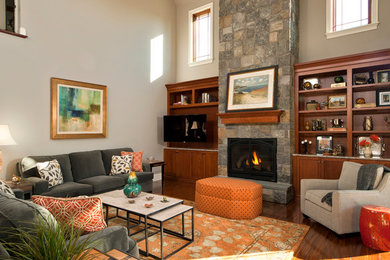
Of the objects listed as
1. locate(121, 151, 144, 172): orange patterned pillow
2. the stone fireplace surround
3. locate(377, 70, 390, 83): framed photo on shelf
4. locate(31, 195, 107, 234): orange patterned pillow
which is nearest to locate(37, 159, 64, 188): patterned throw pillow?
locate(121, 151, 144, 172): orange patterned pillow

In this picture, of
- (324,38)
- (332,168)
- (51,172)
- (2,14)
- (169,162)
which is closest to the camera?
(51,172)

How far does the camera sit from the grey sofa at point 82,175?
3.51m

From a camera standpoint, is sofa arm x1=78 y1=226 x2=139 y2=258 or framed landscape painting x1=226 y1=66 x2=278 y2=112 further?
framed landscape painting x1=226 y1=66 x2=278 y2=112

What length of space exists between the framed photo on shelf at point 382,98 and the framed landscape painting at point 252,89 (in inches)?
66.4

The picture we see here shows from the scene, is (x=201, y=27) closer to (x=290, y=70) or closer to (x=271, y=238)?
(x=290, y=70)

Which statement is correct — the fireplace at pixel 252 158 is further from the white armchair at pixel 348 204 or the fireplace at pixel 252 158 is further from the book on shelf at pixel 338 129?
the white armchair at pixel 348 204

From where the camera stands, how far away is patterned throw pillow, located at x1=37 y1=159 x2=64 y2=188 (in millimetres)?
3604

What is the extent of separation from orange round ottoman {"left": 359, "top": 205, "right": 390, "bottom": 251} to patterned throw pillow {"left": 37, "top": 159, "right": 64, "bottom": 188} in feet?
13.7

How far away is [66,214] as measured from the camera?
1.53 meters

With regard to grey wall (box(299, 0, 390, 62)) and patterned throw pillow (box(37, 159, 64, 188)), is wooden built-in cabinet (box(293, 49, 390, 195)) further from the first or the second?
patterned throw pillow (box(37, 159, 64, 188))

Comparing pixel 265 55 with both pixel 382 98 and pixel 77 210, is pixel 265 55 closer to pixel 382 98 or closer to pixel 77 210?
pixel 382 98

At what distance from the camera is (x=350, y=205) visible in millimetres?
2822

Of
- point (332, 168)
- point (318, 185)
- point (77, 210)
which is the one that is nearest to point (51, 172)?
point (77, 210)

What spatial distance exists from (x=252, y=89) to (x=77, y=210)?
414 centimetres
